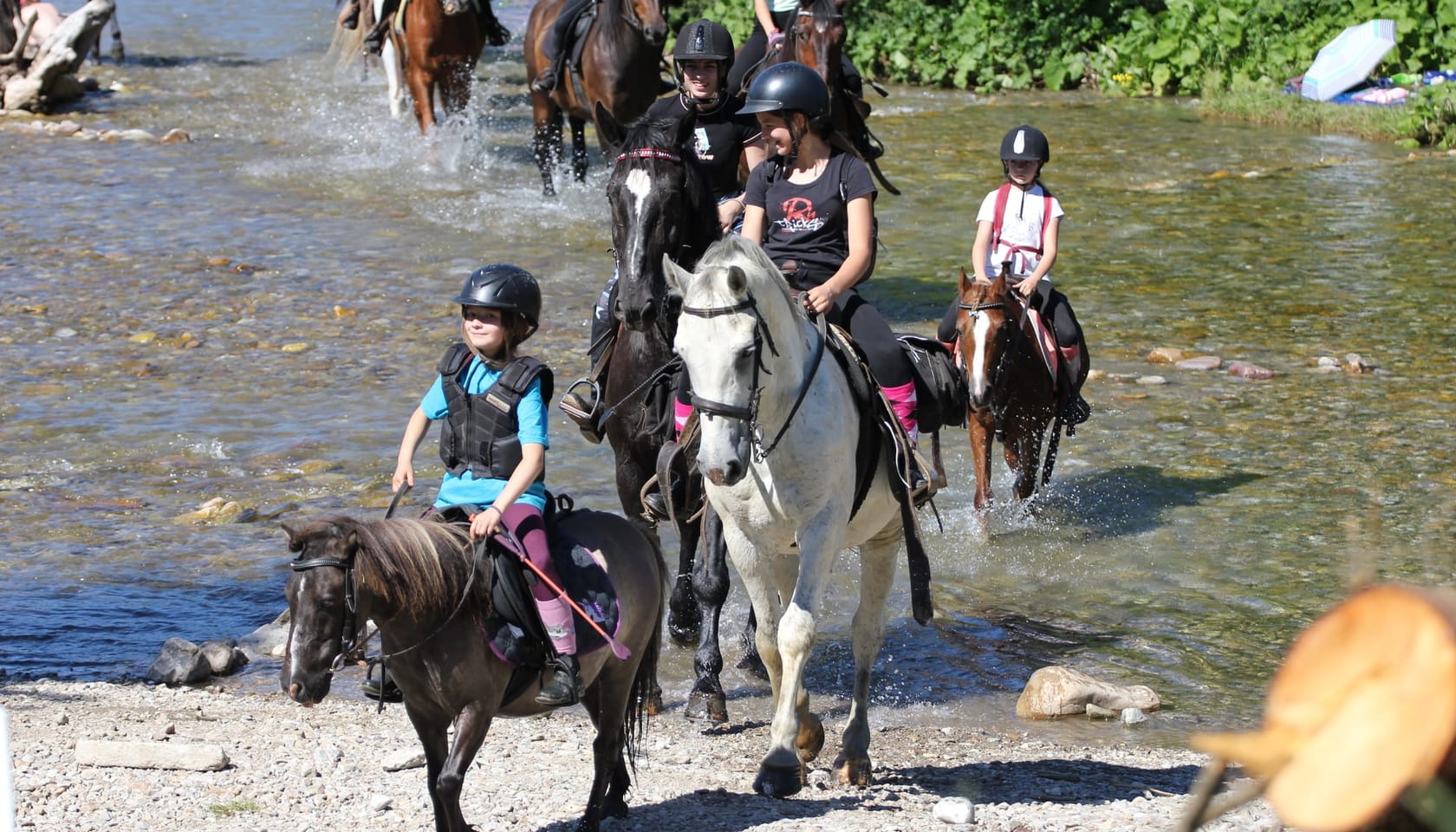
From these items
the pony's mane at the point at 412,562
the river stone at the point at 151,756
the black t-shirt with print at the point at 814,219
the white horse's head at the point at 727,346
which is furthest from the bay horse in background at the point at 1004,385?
the river stone at the point at 151,756

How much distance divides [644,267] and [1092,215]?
1161 cm

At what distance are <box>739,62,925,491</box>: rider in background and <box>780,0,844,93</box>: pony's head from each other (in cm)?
614

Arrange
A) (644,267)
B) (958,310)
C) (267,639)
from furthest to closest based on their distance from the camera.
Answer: (958,310), (267,639), (644,267)

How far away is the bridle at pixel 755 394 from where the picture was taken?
17.7 feet

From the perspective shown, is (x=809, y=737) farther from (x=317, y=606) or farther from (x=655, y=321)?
(x=317, y=606)

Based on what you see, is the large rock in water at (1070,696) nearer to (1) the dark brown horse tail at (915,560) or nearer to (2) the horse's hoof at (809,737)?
(1) the dark brown horse tail at (915,560)

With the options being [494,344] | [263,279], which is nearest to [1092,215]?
[263,279]

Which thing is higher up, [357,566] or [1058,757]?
[357,566]

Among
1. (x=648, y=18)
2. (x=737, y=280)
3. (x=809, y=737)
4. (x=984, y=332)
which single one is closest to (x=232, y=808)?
(x=809, y=737)

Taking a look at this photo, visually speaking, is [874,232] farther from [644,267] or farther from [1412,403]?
[1412,403]

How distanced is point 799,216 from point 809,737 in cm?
216

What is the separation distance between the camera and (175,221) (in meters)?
17.3

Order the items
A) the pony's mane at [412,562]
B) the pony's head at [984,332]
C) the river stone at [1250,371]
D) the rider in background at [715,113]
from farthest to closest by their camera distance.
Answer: the river stone at [1250,371] < the pony's head at [984,332] < the rider in background at [715,113] < the pony's mane at [412,562]

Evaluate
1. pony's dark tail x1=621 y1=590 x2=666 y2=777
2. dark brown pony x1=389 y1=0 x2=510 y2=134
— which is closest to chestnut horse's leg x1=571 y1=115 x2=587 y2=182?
dark brown pony x1=389 y1=0 x2=510 y2=134
